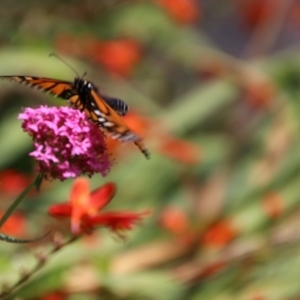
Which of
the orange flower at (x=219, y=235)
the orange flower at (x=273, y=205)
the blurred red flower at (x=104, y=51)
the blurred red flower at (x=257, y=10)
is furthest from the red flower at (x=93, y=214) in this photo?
the blurred red flower at (x=257, y=10)

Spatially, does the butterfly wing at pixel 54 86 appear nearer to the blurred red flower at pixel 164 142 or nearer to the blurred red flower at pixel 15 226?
the blurred red flower at pixel 15 226

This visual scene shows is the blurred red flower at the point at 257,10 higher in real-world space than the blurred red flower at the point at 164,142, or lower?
higher

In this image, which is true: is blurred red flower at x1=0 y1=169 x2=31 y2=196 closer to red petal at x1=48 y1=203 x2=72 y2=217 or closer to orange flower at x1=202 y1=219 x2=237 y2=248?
orange flower at x1=202 y1=219 x2=237 y2=248

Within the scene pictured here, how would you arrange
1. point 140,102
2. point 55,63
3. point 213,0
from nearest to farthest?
point 55,63 → point 140,102 → point 213,0

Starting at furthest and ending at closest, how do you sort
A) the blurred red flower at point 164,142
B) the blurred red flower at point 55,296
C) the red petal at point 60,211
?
the blurred red flower at point 164,142, the blurred red flower at point 55,296, the red petal at point 60,211

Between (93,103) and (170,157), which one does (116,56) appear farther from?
(93,103)

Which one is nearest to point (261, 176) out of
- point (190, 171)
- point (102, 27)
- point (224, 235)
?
point (190, 171)

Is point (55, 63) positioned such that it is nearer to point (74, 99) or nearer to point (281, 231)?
point (281, 231)
